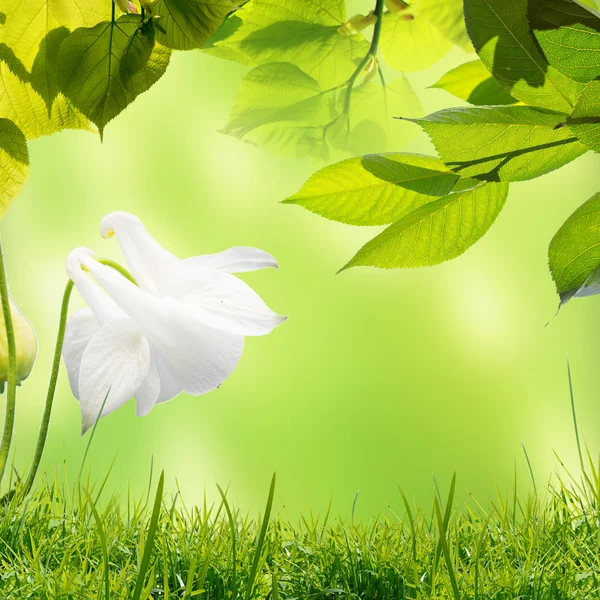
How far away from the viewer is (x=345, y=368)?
346 millimetres

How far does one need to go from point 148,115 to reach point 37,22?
180 millimetres

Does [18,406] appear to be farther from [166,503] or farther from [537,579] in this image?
[537,579]

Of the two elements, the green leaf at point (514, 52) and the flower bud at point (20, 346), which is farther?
the flower bud at point (20, 346)

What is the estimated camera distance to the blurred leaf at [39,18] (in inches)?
5.6

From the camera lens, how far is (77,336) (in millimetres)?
221

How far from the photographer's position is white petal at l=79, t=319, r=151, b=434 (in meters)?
0.17

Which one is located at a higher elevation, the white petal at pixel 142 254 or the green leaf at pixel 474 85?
the green leaf at pixel 474 85

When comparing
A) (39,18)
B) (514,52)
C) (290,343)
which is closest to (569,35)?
(514,52)

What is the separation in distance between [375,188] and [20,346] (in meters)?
0.16

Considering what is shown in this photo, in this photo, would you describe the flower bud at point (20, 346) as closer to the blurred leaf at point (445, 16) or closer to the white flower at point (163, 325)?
the white flower at point (163, 325)

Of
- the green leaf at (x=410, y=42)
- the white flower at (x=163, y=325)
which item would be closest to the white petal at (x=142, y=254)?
the white flower at (x=163, y=325)

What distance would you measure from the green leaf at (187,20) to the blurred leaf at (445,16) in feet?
0.34

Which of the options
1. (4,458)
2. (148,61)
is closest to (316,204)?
(148,61)

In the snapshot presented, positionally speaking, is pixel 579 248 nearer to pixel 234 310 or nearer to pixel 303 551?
pixel 234 310
